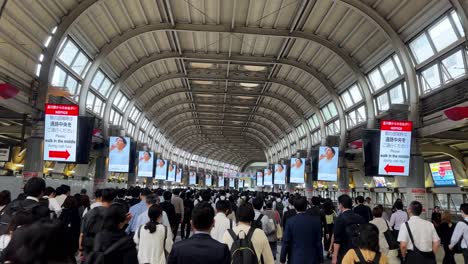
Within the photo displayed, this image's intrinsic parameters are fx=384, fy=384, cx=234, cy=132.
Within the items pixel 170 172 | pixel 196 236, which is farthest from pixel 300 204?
pixel 170 172

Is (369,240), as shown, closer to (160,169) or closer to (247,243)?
(247,243)

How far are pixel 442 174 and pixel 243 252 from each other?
27.0m

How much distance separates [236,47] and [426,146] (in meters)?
14.3

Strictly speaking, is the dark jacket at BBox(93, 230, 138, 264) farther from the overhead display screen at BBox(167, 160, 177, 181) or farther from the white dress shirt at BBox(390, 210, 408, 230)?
the overhead display screen at BBox(167, 160, 177, 181)

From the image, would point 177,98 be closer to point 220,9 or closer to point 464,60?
point 220,9

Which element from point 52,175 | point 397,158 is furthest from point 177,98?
point 397,158

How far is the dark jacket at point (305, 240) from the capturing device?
5.72 metres

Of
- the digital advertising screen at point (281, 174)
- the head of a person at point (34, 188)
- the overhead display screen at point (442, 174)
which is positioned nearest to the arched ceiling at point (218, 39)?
the overhead display screen at point (442, 174)

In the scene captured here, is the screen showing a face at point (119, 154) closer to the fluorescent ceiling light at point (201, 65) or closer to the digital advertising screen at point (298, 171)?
the fluorescent ceiling light at point (201, 65)

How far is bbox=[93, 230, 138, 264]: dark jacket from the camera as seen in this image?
3438mm

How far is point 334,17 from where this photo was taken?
70.6ft

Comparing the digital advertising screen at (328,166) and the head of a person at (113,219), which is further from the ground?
the digital advertising screen at (328,166)

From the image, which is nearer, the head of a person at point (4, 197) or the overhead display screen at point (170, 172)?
the head of a person at point (4, 197)

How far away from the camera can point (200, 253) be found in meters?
3.18
